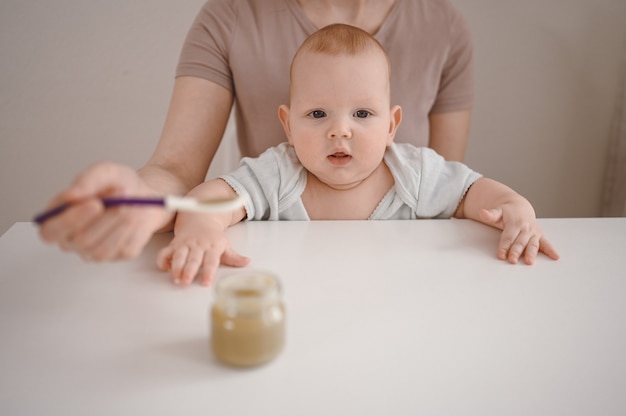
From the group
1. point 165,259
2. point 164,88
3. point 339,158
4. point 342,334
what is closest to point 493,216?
point 339,158

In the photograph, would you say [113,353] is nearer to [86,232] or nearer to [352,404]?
[86,232]

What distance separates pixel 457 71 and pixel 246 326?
1.08 meters

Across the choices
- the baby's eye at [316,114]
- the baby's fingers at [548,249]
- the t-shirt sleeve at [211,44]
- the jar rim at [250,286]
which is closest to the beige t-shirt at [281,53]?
the t-shirt sleeve at [211,44]

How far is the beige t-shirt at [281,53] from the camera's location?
1.25 meters

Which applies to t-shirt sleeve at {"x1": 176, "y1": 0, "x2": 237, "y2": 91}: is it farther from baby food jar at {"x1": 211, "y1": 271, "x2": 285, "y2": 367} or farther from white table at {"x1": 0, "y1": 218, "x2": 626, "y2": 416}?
baby food jar at {"x1": 211, "y1": 271, "x2": 285, "y2": 367}

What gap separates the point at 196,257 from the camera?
29.1 inches

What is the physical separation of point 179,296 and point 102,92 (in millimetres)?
1542

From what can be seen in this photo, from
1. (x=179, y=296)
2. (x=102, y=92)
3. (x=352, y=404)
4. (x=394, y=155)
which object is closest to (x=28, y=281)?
(x=179, y=296)

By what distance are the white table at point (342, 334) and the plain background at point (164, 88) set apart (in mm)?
1245

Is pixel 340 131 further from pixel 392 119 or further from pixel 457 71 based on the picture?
pixel 457 71

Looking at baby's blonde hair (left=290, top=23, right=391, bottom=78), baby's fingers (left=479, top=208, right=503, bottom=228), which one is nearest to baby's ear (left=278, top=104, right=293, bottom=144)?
baby's blonde hair (left=290, top=23, right=391, bottom=78)

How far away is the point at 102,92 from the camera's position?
6.52ft

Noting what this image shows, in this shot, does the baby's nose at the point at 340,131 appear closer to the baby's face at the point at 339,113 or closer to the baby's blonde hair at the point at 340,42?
the baby's face at the point at 339,113

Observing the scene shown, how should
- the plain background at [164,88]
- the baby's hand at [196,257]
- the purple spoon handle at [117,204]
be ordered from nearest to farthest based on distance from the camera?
the purple spoon handle at [117,204] → the baby's hand at [196,257] → the plain background at [164,88]
